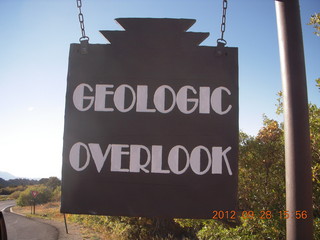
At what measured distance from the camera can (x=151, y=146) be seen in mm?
1736

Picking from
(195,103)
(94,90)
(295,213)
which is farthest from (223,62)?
(295,213)

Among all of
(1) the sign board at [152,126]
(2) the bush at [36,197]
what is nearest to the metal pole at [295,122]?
(1) the sign board at [152,126]

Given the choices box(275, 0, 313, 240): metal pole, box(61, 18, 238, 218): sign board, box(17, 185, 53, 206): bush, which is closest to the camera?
box(275, 0, 313, 240): metal pole

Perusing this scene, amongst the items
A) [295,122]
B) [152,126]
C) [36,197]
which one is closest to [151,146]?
[152,126]

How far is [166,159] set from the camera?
5.63 ft

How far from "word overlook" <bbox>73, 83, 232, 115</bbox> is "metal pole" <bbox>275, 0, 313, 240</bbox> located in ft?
1.36

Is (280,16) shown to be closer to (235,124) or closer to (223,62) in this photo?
(223,62)

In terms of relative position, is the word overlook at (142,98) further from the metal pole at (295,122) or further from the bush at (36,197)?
the bush at (36,197)

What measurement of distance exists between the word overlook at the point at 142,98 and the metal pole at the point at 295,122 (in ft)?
1.36

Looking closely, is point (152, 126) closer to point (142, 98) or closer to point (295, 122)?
point (142, 98)

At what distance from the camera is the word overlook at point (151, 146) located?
1698 mm

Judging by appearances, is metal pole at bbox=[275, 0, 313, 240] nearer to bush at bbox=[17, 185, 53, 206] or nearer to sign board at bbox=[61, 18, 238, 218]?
sign board at bbox=[61, 18, 238, 218]

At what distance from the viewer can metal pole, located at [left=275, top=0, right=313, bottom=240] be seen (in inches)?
56.1

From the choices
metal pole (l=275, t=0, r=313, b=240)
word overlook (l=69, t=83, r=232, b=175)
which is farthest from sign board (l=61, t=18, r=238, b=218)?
metal pole (l=275, t=0, r=313, b=240)
